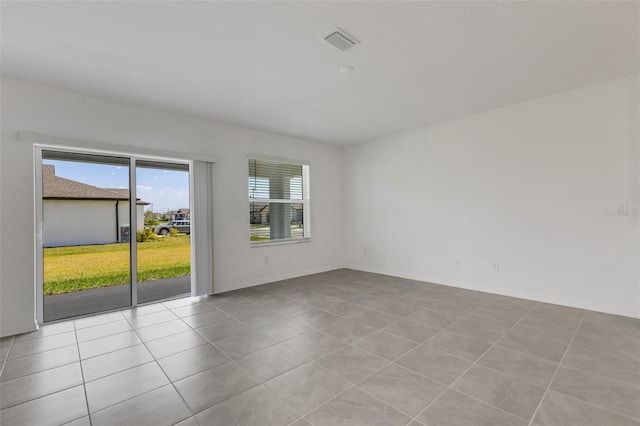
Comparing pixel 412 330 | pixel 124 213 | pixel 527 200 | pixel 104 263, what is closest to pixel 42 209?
pixel 124 213

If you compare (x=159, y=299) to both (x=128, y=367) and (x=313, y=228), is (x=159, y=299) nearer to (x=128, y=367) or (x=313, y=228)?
(x=128, y=367)

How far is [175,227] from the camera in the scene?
13.5 ft

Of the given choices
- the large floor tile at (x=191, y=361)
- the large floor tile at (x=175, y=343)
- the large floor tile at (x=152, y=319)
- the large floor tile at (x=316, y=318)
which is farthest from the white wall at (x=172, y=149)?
the large floor tile at (x=191, y=361)

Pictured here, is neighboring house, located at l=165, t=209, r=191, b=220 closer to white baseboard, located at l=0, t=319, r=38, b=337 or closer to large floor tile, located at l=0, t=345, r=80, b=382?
white baseboard, located at l=0, t=319, r=38, b=337

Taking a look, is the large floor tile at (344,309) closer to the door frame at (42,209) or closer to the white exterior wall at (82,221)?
the door frame at (42,209)

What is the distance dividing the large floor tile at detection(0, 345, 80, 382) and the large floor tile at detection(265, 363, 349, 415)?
1.84 m

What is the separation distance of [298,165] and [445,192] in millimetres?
2789

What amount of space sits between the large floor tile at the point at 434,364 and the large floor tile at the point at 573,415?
508 mm

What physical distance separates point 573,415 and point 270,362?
201 centimetres

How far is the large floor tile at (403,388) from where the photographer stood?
5.80ft

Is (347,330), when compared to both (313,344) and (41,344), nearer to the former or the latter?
(313,344)

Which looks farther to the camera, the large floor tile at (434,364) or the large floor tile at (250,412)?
the large floor tile at (434,364)

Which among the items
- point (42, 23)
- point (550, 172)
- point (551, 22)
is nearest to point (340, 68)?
point (551, 22)

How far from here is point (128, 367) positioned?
2.26m
